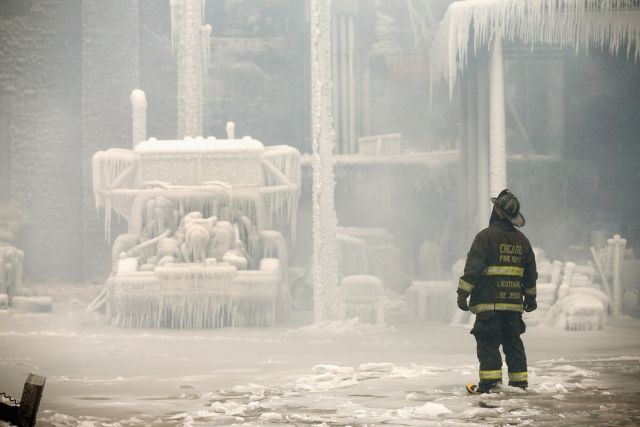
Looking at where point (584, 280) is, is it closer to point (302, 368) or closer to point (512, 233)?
point (302, 368)

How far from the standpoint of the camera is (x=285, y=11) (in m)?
31.7

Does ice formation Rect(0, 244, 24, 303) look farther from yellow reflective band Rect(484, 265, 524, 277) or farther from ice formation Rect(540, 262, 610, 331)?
yellow reflective band Rect(484, 265, 524, 277)

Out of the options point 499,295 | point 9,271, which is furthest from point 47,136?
point 499,295

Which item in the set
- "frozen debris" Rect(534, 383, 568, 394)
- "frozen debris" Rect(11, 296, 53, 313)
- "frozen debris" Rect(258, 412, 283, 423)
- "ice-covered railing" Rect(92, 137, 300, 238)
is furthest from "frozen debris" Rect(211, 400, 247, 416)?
"frozen debris" Rect(11, 296, 53, 313)

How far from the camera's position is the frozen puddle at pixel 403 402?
10.7 m

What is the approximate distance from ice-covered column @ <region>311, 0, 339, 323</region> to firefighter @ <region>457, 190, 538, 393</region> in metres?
7.47

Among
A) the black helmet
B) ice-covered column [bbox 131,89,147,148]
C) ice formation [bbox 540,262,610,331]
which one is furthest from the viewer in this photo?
ice-covered column [bbox 131,89,147,148]

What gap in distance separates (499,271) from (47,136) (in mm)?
17687

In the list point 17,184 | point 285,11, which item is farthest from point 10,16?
point 285,11

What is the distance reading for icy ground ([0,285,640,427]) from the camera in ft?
36.1

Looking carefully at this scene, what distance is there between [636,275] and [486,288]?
938 cm

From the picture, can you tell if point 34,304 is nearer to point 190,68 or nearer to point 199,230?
point 199,230

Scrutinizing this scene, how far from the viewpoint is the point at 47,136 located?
28.2m

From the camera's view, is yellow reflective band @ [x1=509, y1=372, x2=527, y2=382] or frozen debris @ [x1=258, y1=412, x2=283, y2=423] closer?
frozen debris @ [x1=258, y1=412, x2=283, y2=423]
